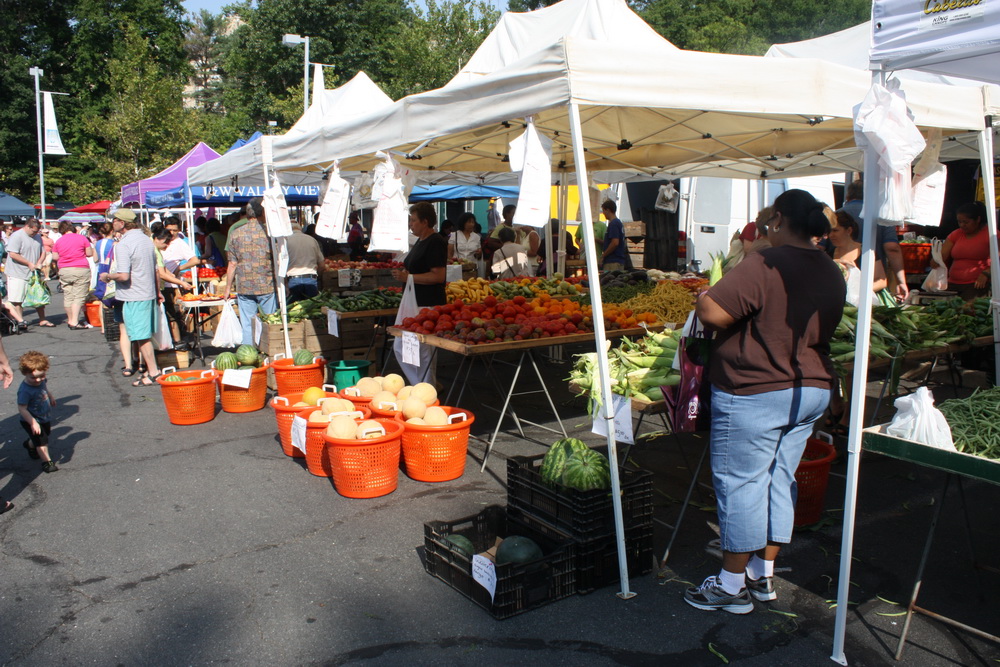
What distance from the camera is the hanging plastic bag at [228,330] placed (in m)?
8.77

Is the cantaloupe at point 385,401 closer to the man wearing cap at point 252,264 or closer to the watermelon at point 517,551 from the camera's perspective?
the watermelon at point 517,551

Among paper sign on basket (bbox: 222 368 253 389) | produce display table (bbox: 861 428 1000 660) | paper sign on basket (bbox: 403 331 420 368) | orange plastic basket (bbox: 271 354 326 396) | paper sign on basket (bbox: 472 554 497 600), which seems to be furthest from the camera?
orange plastic basket (bbox: 271 354 326 396)

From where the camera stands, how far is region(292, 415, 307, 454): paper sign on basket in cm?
543

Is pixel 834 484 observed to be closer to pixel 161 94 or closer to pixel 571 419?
pixel 571 419

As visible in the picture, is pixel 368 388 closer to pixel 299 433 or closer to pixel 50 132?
pixel 299 433

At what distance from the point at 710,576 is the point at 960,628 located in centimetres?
107

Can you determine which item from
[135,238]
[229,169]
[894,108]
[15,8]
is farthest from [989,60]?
[15,8]

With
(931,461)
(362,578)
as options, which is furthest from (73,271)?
(931,461)

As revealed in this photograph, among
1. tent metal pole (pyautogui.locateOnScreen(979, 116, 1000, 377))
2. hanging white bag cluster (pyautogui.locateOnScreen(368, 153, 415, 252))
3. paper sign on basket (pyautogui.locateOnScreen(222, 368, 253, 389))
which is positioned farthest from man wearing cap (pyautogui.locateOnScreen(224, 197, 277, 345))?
tent metal pole (pyautogui.locateOnScreen(979, 116, 1000, 377))

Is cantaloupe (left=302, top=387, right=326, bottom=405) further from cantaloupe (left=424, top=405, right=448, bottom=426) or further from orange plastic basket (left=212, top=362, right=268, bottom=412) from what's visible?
orange plastic basket (left=212, top=362, right=268, bottom=412)

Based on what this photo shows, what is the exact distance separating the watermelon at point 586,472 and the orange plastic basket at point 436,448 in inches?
56.9

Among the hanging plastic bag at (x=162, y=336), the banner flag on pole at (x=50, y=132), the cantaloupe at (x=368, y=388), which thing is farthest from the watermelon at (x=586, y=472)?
the banner flag on pole at (x=50, y=132)

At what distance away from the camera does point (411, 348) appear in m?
6.01

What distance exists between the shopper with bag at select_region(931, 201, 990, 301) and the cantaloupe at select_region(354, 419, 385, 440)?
20.5ft
